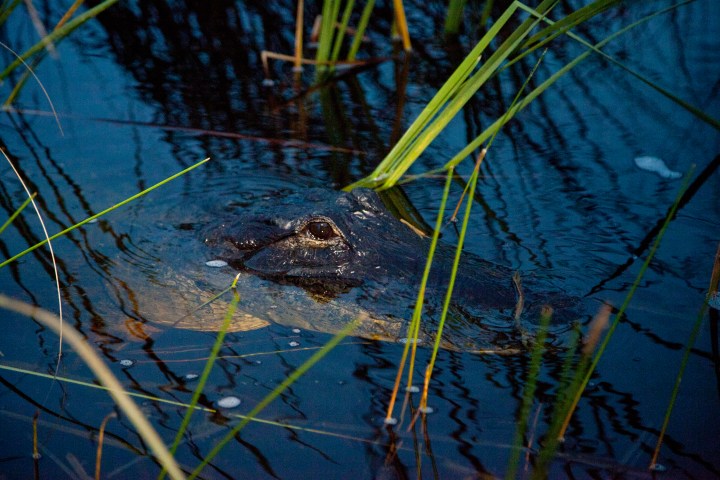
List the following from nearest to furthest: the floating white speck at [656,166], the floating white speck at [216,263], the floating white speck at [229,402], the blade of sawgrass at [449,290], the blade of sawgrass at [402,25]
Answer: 1. the blade of sawgrass at [449,290]
2. the floating white speck at [229,402]
3. the floating white speck at [216,263]
4. the floating white speck at [656,166]
5. the blade of sawgrass at [402,25]

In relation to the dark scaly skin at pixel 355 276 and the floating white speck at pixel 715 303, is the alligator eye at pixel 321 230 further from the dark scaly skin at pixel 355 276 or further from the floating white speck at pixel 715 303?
the floating white speck at pixel 715 303

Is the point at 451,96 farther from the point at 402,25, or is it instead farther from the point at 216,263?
the point at 402,25

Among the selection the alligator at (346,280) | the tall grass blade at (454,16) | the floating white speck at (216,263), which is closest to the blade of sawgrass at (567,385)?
the alligator at (346,280)

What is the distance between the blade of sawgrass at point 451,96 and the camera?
3588 mm

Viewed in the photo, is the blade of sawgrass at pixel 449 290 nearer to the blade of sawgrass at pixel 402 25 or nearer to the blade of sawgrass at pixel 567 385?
the blade of sawgrass at pixel 567 385

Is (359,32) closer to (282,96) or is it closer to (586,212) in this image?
(282,96)

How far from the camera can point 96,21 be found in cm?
727

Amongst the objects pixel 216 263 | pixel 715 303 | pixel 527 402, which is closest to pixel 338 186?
pixel 216 263

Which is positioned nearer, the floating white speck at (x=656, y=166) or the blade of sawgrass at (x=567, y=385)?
the blade of sawgrass at (x=567, y=385)

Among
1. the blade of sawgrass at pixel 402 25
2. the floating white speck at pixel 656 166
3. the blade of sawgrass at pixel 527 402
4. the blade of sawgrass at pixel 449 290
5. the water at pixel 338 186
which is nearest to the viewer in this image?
the blade of sawgrass at pixel 527 402

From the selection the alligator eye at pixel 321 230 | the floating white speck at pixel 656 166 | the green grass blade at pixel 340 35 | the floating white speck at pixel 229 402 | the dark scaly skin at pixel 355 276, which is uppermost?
the green grass blade at pixel 340 35

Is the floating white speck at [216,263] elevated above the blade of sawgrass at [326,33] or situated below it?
below

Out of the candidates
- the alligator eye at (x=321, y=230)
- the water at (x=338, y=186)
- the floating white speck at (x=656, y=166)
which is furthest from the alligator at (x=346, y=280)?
the floating white speck at (x=656, y=166)

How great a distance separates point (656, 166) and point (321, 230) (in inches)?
107
